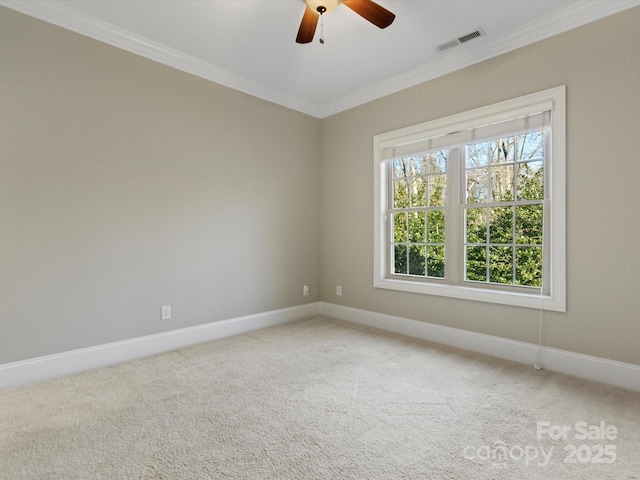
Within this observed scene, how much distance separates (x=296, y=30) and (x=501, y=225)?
2.51 m

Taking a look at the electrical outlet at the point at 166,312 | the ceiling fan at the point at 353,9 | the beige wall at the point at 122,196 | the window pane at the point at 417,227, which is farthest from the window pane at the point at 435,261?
the electrical outlet at the point at 166,312

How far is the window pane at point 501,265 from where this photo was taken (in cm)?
309

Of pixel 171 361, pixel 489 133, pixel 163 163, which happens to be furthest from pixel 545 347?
pixel 163 163

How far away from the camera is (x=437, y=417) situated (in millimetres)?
1972

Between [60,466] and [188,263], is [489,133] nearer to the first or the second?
[188,263]

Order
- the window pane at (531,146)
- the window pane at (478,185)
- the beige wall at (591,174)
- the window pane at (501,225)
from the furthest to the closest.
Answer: the window pane at (478,185) < the window pane at (501,225) < the window pane at (531,146) < the beige wall at (591,174)

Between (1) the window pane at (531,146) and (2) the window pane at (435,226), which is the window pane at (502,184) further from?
(2) the window pane at (435,226)

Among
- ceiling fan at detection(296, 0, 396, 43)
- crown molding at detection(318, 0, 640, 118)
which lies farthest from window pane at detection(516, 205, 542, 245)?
ceiling fan at detection(296, 0, 396, 43)

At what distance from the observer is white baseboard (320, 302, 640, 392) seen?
2.38 metres

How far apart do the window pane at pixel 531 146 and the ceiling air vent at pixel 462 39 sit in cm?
95

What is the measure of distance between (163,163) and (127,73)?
31.1 inches

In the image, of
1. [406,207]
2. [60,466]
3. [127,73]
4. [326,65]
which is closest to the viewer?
[60,466]

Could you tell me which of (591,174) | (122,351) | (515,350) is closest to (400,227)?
(515,350)

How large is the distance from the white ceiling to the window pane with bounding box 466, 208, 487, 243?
1401 millimetres
